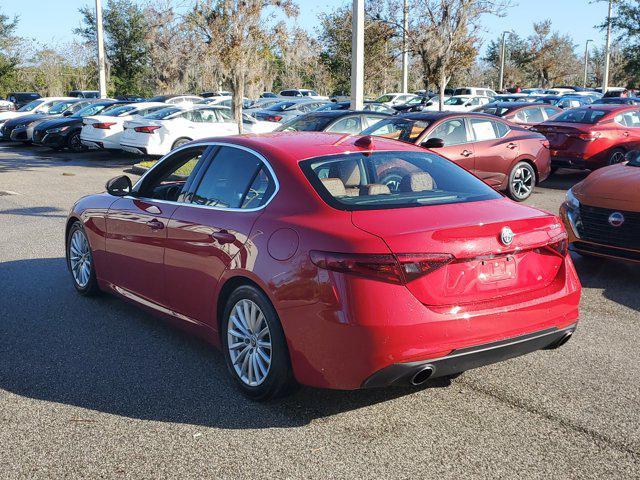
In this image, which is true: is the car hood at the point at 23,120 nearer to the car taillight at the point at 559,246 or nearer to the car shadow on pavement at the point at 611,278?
the car shadow on pavement at the point at 611,278

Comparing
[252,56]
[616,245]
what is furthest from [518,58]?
[616,245]

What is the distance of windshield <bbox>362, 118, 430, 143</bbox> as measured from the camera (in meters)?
12.7

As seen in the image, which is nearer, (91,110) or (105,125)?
(105,125)

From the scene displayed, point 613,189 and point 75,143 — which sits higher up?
point 613,189

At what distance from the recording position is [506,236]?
403cm

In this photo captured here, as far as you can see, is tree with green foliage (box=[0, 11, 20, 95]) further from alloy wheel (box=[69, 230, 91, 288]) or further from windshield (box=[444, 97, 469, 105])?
alloy wheel (box=[69, 230, 91, 288])

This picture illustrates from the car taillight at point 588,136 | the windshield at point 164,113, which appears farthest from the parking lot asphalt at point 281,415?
the windshield at point 164,113

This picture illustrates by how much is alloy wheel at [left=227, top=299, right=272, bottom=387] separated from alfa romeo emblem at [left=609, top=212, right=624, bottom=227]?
4.25 metres

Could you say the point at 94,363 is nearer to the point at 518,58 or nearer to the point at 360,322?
the point at 360,322

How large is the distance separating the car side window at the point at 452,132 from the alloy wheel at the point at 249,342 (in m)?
8.73

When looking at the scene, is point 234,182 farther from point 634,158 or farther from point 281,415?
point 634,158

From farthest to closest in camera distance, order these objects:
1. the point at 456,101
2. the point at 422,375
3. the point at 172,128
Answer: the point at 456,101 → the point at 172,128 → the point at 422,375

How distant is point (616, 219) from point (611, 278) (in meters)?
0.80

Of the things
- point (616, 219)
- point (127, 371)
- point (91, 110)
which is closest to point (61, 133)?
point (91, 110)
